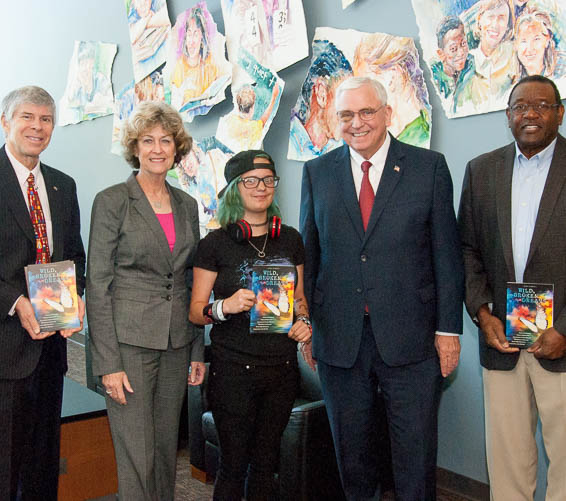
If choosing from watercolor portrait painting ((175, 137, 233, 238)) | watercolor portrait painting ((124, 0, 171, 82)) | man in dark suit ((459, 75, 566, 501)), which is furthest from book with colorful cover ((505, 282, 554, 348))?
watercolor portrait painting ((124, 0, 171, 82))

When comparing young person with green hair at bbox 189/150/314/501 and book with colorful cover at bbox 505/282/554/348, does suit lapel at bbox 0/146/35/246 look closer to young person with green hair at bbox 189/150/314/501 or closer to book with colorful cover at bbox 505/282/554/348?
young person with green hair at bbox 189/150/314/501

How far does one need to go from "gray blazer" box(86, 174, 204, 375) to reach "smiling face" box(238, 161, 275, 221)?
263 mm

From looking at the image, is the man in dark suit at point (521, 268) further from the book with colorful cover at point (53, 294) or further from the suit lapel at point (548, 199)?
the book with colorful cover at point (53, 294)

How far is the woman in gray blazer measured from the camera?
197cm

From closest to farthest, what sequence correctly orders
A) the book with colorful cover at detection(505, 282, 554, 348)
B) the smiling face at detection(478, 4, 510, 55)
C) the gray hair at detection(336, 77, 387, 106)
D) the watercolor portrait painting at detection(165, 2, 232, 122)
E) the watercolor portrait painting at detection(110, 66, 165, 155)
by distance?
1. the book with colorful cover at detection(505, 282, 554, 348)
2. the gray hair at detection(336, 77, 387, 106)
3. the smiling face at detection(478, 4, 510, 55)
4. the watercolor portrait painting at detection(165, 2, 232, 122)
5. the watercolor portrait painting at detection(110, 66, 165, 155)

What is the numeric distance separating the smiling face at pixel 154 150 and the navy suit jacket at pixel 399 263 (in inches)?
23.6

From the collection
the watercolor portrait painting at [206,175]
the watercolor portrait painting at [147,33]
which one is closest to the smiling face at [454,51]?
the watercolor portrait painting at [206,175]

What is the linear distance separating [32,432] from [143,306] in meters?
0.65

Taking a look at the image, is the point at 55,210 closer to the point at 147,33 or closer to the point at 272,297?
the point at 272,297

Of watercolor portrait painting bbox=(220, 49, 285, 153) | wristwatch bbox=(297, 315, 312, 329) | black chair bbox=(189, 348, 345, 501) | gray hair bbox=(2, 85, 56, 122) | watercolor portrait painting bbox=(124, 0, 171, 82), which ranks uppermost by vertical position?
watercolor portrait painting bbox=(124, 0, 171, 82)

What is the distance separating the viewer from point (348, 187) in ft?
6.79

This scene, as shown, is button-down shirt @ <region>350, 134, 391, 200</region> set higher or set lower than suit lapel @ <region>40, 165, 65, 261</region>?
higher

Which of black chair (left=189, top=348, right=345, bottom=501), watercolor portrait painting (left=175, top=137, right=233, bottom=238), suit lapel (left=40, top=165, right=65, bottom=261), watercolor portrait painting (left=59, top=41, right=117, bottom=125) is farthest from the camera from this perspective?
watercolor portrait painting (left=59, top=41, right=117, bottom=125)

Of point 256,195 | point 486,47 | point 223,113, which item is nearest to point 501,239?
point 256,195
